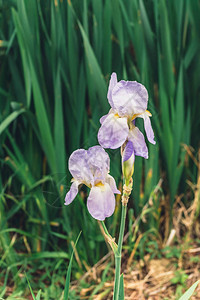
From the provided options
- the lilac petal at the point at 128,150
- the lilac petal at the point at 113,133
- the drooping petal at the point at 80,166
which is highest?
the lilac petal at the point at 113,133

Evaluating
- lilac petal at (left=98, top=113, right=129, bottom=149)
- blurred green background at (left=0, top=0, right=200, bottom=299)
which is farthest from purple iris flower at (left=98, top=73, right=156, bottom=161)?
blurred green background at (left=0, top=0, right=200, bottom=299)

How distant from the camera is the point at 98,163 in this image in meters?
0.77

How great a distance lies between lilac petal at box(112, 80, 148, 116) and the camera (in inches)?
28.9

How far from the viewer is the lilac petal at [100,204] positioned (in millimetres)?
729

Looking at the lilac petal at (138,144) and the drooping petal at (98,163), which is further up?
the lilac petal at (138,144)

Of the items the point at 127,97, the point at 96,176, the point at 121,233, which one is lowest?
the point at 121,233

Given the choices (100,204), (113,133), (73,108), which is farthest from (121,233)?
(73,108)

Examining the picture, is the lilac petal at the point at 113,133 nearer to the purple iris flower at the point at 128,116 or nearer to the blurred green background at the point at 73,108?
the purple iris flower at the point at 128,116

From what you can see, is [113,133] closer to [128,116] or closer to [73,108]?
[128,116]

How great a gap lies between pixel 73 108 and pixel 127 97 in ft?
2.65

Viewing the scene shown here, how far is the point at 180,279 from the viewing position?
4.89 ft

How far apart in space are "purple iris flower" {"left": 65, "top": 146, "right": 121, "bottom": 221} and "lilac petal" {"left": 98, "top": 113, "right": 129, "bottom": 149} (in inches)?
2.7

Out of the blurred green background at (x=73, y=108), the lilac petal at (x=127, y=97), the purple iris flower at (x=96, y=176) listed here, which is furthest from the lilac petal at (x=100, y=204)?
the blurred green background at (x=73, y=108)

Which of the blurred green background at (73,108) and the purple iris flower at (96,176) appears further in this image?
the blurred green background at (73,108)
